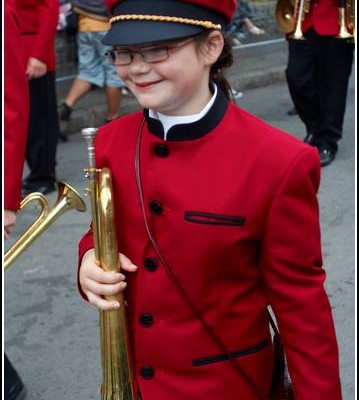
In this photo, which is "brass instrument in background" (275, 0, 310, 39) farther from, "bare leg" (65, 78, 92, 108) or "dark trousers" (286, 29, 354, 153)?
"bare leg" (65, 78, 92, 108)

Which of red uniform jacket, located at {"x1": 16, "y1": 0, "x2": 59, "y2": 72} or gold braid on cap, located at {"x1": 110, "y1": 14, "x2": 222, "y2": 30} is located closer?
gold braid on cap, located at {"x1": 110, "y1": 14, "x2": 222, "y2": 30}

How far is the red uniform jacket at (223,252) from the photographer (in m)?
1.94

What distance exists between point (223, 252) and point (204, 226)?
0.07 metres

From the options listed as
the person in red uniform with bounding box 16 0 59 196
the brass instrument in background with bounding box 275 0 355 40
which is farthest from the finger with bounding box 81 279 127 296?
the brass instrument in background with bounding box 275 0 355 40

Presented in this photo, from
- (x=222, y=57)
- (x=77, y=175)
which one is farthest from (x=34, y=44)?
(x=222, y=57)

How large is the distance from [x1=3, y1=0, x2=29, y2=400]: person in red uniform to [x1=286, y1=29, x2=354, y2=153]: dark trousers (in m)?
3.45

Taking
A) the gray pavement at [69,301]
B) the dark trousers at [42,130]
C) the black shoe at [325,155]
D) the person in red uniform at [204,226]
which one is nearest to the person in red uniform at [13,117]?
the person in red uniform at [204,226]

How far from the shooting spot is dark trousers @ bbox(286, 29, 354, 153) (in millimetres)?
5965

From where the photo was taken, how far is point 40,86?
5547mm

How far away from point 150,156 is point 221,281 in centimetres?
31

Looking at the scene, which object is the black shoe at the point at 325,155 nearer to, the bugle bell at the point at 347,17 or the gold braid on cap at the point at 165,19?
the bugle bell at the point at 347,17

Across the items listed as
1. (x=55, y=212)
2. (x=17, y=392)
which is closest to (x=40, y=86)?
(x=17, y=392)

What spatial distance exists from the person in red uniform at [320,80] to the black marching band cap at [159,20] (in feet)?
13.2

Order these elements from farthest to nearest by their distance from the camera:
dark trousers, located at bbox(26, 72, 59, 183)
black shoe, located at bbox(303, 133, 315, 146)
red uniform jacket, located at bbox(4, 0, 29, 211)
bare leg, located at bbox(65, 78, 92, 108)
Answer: bare leg, located at bbox(65, 78, 92, 108), black shoe, located at bbox(303, 133, 315, 146), dark trousers, located at bbox(26, 72, 59, 183), red uniform jacket, located at bbox(4, 0, 29, 211)
